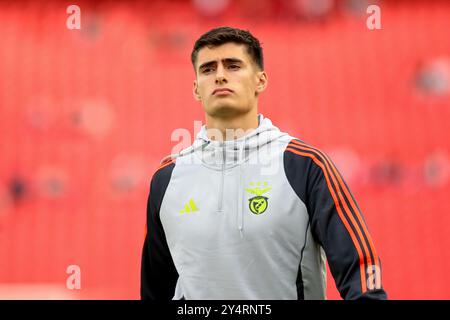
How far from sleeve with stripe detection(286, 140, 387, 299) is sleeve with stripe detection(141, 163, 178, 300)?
1.17ft

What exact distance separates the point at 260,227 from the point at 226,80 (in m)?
0.37

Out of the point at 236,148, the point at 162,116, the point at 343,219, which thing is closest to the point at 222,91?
the point at 236,148

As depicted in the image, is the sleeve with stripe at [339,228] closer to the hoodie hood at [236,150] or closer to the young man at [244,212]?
the young man at [244,212]

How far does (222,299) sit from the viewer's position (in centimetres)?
131

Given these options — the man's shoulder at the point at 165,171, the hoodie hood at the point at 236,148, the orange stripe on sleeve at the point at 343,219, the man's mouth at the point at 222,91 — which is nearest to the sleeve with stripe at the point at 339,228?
the orange stripe on sleeve at the point at 343,219

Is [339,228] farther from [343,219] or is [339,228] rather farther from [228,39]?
[228,39]

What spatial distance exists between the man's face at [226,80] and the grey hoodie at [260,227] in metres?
0.08

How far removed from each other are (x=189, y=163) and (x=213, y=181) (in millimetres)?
104

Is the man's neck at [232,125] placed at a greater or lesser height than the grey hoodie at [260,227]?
greater

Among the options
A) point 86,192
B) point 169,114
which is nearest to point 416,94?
point 169,114

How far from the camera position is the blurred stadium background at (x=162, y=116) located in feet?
10.3

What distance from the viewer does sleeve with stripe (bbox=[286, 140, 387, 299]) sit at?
3.90 feet

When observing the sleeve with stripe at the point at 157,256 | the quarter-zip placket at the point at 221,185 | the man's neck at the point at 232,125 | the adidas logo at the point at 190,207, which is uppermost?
the man's neck at the point at 232,125

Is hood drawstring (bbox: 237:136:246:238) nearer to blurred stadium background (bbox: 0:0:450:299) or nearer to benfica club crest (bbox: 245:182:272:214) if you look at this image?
benfica club crest (bbox: 245:182:272:214)
